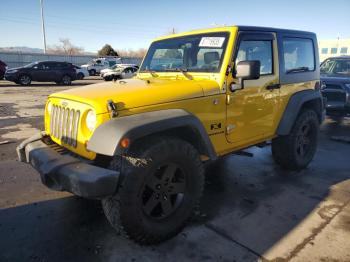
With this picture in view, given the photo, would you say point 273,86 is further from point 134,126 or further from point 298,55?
point 134,126

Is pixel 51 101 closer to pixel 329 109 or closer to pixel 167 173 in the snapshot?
pixel 167 173

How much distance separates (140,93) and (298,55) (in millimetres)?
2817

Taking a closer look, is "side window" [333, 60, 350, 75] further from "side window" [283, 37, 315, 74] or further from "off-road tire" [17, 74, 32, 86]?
"off-road tire" [17, 74, 32, 86]

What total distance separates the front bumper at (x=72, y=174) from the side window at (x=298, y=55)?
9.91 ft

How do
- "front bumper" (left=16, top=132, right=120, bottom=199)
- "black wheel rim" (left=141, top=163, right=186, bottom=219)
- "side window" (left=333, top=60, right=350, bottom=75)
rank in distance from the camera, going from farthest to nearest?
"side window" (left=333, top=60, right=350, bottom=75), "black wheel rim" (left=141, top=163, right=186, bottom=219), "front bumper" (left=16, top=132, right=120, bottom=199)

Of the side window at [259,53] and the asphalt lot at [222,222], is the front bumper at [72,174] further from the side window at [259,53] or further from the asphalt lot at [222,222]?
the side window at [259,53]

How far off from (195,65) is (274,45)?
1181mm

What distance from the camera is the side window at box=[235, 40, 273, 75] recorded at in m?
3.75

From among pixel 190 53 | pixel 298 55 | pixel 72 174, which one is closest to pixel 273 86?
Answer: pixel 298 55

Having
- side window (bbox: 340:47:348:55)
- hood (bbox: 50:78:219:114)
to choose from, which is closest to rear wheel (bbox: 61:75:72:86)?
hood (bbox: 50:78:219:114)

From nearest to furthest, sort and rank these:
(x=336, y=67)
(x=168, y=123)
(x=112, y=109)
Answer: (x=112, y=109), (x=168, y=123), (x=336, y=67)

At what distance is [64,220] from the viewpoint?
349 cm

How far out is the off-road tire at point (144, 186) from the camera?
2734 mm

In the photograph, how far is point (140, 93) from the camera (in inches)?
120
